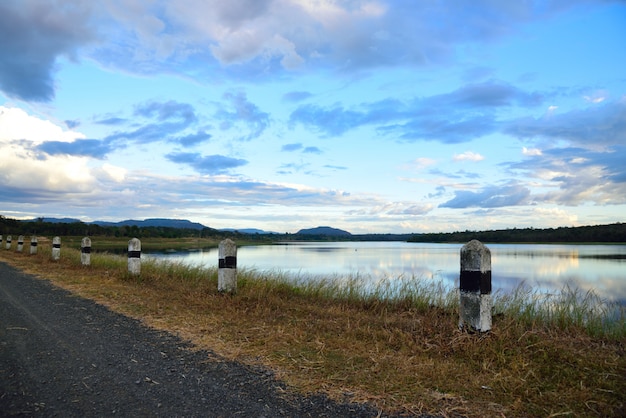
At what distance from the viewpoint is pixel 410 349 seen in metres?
4.23

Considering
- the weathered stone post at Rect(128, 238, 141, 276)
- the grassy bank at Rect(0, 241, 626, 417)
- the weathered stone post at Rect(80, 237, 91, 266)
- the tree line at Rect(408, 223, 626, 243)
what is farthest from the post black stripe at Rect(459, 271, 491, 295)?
the tree line at Rect(408, 223, 626, 243)

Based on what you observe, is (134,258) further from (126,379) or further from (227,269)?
(126,379)

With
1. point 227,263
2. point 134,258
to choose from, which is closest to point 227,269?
point 227,263

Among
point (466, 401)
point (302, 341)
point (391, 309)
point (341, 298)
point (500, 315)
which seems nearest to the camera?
point (466, 401)

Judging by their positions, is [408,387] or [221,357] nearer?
[408,387]

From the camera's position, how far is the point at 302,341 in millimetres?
4488

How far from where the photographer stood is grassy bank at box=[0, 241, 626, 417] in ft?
9.85

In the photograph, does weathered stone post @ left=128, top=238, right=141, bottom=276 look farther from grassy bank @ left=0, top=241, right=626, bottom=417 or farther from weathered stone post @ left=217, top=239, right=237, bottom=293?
weathered stone post @ left=217, top=239, right=237, bottom=293

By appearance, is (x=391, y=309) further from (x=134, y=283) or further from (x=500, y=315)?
(x=134, y=283)

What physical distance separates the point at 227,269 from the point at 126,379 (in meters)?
4.20

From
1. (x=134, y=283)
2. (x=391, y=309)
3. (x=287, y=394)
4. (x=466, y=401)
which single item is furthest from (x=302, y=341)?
(x=134, y=283)

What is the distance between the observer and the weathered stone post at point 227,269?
7.46 meters

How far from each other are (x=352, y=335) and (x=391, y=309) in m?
2.71

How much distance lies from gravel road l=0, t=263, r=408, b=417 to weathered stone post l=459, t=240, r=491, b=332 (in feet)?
7.24
